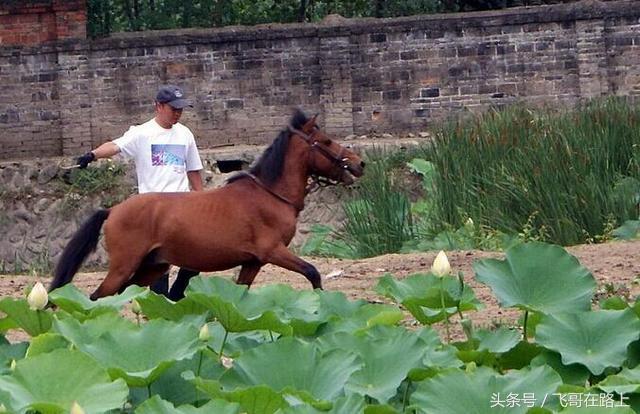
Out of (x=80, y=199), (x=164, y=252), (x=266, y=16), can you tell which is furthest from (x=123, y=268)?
(x=266, y=16)

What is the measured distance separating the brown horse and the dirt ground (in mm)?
872

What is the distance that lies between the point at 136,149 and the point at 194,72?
36.5 feet

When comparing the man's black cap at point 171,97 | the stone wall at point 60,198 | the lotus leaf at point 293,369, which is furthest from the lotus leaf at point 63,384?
the stone wall at point 60,198

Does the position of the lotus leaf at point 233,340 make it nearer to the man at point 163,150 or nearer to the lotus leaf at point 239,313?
the lotus leaf at point 239,313

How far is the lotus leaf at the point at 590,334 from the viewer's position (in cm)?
508

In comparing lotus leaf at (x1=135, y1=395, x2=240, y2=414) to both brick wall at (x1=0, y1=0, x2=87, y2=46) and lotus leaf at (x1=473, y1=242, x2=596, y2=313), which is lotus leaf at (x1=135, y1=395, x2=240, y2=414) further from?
brick wall at (x1=0, y1=0, x2=87, y2=46)

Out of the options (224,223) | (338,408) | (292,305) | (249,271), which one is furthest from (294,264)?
(338,408)

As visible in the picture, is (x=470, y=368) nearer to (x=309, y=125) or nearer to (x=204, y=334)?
(x=204, y=334)

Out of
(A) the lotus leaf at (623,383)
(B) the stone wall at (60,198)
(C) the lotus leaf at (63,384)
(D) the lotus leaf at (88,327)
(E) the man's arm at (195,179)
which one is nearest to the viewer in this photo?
(C) the lotus leaf at (63,384)

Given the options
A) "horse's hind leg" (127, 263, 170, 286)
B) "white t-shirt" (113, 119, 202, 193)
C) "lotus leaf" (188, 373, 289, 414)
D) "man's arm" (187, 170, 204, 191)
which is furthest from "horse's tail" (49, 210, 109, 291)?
"lotus leaf" (188, 373, 289, 414)

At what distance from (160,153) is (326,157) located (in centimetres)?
113

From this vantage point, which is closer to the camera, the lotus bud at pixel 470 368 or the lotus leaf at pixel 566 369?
the lotus bud at pixel 470 368

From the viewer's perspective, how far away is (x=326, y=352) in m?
4.77

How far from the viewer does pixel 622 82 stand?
69.4 feet
